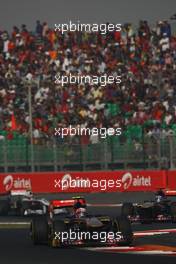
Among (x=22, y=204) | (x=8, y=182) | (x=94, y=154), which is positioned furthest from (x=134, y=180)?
(x=22, y=204)

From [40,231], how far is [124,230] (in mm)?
1488

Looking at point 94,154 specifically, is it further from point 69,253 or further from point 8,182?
point 69,253

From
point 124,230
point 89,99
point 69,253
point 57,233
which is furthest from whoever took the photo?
point 89,99

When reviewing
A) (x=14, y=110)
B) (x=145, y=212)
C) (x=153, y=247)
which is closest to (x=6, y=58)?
(x=14, y=110)

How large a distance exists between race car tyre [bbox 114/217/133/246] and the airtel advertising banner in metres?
15.5

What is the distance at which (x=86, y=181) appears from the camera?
32.4 metres

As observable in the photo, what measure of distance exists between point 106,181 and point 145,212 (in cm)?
992

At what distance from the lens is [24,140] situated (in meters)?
30.5

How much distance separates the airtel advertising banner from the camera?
32125 millimetres

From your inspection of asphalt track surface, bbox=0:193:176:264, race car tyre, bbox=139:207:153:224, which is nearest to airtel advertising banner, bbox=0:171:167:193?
race car tyre, bbox=139:207:153:224

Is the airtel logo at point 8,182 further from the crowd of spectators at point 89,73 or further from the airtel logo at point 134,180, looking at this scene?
the airtel logo at point 134,180

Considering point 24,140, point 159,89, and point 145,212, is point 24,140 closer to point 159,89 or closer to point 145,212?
point 159,89

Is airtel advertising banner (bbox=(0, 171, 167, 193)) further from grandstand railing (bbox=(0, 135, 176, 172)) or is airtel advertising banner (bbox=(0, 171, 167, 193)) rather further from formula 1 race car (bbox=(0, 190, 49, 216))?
formula 1 race car (bbox=(0, 190, 49, 216))

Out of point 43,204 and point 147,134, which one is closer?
point 43,204
